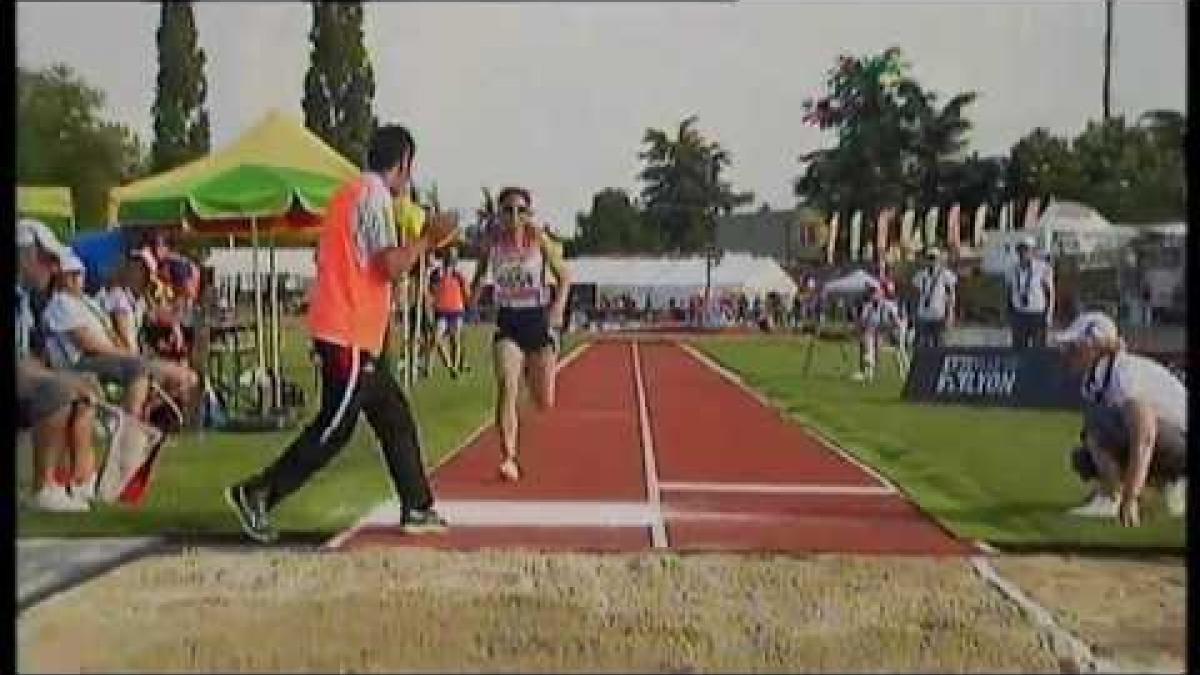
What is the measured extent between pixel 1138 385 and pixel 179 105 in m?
3.29

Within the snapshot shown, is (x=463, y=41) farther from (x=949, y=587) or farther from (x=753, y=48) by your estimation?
(x=949, y=587)

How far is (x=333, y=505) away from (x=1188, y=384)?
112 inches

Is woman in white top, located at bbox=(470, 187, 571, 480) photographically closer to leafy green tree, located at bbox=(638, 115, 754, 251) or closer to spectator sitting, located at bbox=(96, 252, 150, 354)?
leafy green tree, located at bbox=(638, 115, 754, 251)

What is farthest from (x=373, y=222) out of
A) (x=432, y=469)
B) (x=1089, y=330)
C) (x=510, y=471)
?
(x=1089, y=330)

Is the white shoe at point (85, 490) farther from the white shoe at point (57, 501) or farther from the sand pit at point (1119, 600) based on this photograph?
the sand pit at point (1119, 600)

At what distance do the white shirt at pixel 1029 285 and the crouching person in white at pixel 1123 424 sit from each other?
5.5 inches

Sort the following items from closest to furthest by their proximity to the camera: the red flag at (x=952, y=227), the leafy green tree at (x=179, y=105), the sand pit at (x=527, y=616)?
the sand pit at (x=527, y=616), the leafy green tree at (x=179, y=105), the red flag at (x=952, y=227)

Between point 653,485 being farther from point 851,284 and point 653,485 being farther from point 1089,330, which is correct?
point 1089,330

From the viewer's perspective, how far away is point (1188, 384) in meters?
6.17

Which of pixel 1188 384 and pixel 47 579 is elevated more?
pixel 1188 384

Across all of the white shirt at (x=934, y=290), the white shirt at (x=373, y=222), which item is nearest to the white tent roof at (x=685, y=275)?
the white shirt at (x=934, y=290)

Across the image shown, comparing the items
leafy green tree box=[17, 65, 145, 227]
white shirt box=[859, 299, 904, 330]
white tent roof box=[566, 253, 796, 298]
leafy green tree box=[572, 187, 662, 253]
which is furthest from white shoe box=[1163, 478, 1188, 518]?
leafy green tree box=[17, 65, 145, 227]

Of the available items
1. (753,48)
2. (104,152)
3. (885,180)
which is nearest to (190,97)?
(104,152)

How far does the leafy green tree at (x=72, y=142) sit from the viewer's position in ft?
18.8
